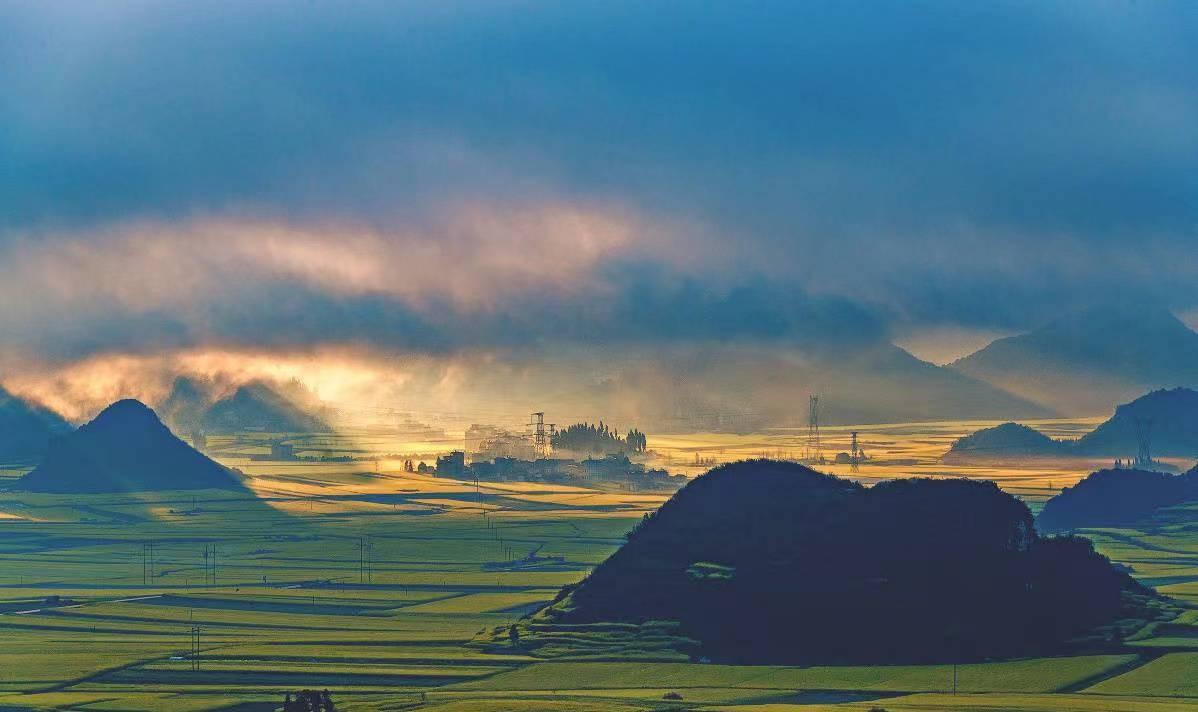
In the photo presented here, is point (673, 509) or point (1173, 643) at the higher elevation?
point (673, 509)

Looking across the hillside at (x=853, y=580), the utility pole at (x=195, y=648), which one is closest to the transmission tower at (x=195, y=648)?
the utility pole at (x=195, y=648)

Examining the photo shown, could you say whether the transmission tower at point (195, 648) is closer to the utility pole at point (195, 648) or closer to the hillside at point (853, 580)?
the utility pole at point (195, 648)

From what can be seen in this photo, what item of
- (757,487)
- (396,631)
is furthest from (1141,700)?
(396,631)

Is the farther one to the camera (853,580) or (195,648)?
(853,580)

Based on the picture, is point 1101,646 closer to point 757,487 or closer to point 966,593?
point 966,593

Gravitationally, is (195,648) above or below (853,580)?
below

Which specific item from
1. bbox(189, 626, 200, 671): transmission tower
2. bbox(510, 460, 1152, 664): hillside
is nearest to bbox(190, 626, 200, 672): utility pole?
bbox(189, 626, 200, 671): transmission tower

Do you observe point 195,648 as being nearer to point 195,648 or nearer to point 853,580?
point 195,648

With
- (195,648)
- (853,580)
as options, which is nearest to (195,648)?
(195,648)
